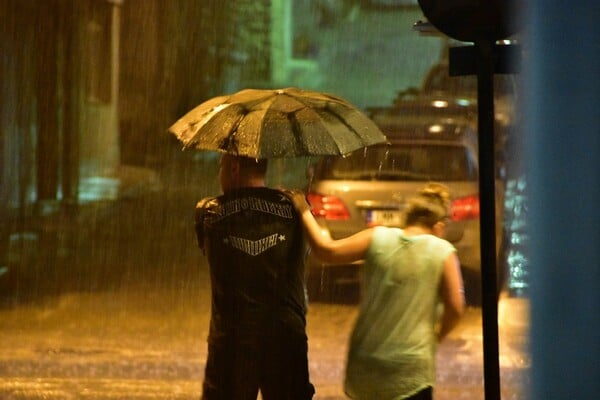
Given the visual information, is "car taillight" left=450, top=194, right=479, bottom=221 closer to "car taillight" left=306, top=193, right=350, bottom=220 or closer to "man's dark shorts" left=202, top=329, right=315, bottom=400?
"car taillight" left=306, top=193, right=350, bottom=220

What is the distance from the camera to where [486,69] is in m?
4.16

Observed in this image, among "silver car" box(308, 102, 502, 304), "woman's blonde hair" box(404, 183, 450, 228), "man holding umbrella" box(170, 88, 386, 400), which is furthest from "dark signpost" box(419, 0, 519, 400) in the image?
"silver car" box(308, 102, 502, 304)

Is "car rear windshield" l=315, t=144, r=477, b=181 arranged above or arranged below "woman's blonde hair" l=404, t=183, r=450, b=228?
above

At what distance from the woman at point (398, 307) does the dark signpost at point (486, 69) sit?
1.30 ft

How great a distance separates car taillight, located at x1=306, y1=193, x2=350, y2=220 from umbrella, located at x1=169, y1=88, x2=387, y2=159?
5487mm

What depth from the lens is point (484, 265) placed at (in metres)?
3.95

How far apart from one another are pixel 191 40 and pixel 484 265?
25.6 meters

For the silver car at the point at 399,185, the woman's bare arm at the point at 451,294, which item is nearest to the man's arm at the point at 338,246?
the woman's bare arm at the point at 451,294

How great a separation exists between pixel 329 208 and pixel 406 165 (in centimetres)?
85

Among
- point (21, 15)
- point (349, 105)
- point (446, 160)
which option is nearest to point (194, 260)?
point (446, 160)

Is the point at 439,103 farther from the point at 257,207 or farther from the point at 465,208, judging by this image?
the point at 257,207

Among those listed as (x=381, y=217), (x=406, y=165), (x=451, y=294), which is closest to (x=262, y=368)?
(x=451, y=294)

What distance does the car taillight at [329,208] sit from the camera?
1061 centimetres

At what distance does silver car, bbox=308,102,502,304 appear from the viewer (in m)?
10.5
